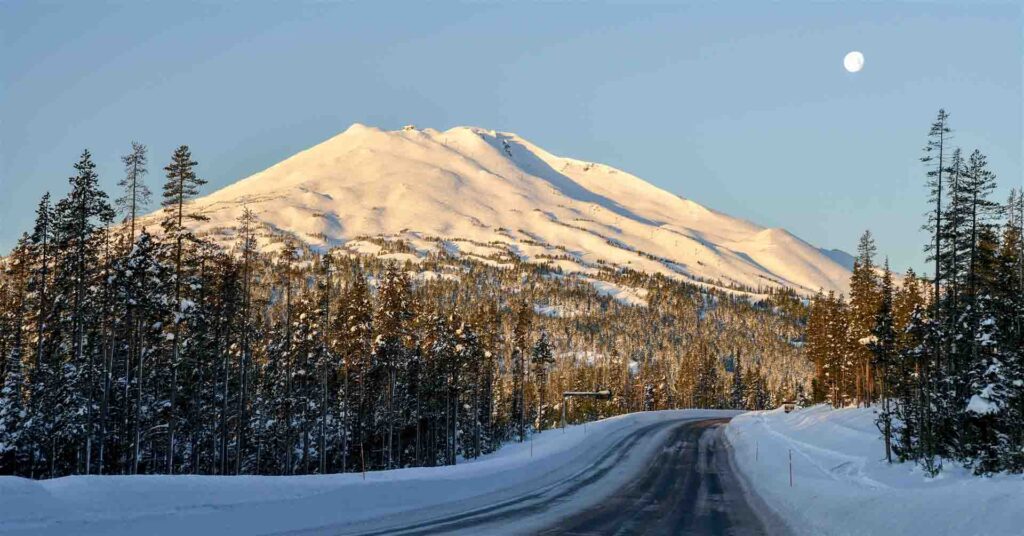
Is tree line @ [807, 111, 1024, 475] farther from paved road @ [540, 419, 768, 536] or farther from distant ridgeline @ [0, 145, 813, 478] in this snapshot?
distant ridgeline @ [0, 145, 813, 478]

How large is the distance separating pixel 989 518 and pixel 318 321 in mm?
46503

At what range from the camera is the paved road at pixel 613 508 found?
60.8 ft

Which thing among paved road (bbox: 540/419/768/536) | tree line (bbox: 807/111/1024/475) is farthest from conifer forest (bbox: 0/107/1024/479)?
paved road (bbox: 540/419/768/536)

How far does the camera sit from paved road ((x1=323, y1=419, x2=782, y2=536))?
18.5 m

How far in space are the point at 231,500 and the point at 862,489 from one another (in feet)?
62.6

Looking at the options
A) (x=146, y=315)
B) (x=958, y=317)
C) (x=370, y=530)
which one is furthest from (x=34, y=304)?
(x=958, y=317)

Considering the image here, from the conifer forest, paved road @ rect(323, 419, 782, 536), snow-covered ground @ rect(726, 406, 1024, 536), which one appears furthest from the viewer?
the conifer forest

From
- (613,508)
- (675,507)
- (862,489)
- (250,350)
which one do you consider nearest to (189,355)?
(250,350)

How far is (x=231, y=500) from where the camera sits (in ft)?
52.4

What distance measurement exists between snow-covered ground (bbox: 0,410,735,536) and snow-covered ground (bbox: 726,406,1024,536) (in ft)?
25.8

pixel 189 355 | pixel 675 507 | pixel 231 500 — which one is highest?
pixel 189 355

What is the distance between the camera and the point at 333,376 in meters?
58.9

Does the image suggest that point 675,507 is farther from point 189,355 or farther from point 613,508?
point 189,355

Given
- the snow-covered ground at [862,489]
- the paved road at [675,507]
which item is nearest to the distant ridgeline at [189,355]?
the paved road at [675,507]
